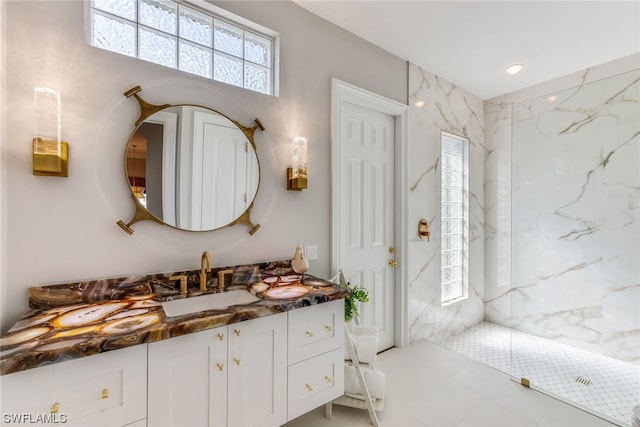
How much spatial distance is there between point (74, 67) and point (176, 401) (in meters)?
1.53

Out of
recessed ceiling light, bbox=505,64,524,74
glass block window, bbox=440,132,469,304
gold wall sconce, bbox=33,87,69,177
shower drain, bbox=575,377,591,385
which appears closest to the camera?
gold wall sconce, bbox=33,87,69,177

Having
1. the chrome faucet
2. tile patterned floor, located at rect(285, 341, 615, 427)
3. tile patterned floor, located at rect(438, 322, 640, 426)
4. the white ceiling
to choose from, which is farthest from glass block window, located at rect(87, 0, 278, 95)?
tile patterned floor, located at rect(438, 322, 640, 426)

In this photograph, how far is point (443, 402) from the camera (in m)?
1.97

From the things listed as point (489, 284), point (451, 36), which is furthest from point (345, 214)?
point (489, 284)

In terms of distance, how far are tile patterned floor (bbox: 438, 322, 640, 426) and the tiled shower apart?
0.01 meters

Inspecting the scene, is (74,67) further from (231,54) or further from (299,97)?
(299,97)

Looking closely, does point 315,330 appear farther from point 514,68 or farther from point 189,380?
point 514,68

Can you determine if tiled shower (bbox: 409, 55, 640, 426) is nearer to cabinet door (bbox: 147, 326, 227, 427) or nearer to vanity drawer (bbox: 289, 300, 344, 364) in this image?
vanity drawer (bbox: 289, 300, 344, 364)

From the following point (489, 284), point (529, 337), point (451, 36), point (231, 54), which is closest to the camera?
point (231, 54)

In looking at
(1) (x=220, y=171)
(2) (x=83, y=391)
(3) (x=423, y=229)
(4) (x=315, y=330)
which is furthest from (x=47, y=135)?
(3) (x=423, y=229)

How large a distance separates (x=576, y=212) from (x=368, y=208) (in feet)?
6.88

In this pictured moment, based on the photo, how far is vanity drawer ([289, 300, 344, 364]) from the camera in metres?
1.41

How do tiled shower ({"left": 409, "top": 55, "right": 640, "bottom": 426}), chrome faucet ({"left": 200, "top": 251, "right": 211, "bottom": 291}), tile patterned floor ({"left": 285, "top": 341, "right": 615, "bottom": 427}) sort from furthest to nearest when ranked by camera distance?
1. tiled shower ({"left": 409, "top": 55, "right": 640, "bottom": 426})
2. tile patterned floor ({"left": 285, "top": 341, "right": 615, "bottom": 427})
3. chrome faucet ({"left": 200, "top": 251, "right": 211, "bottom": 291})

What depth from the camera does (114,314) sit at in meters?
1.16
